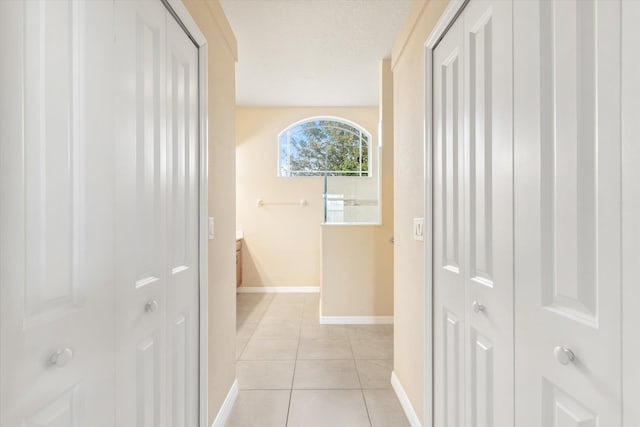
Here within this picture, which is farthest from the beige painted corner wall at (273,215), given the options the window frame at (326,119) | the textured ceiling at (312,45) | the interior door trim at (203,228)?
the interior door trim at (203,228)

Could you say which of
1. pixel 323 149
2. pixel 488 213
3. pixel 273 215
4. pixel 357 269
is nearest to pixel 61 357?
pixel 488 213

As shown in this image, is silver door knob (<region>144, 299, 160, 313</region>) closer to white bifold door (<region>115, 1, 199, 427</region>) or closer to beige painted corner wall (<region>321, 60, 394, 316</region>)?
white bifold door (<region>115, 1, 199, 427</region>)

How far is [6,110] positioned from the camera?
1.95 ft

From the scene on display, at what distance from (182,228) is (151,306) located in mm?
371

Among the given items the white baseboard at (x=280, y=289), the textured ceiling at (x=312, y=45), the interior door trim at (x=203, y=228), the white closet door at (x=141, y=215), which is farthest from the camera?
the white baseboard at (x=280, y=289)

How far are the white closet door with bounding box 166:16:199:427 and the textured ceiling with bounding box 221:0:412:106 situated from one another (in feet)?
4.25

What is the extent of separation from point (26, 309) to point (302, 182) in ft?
14.6

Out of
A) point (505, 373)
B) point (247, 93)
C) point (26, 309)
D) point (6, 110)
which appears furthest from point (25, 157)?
point (247, 93)

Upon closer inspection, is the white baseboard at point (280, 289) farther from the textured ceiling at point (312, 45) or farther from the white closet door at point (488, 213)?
the white closet door at point (488, 213)

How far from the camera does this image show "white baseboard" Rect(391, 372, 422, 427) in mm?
1760

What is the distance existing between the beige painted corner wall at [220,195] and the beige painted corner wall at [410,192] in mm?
1051

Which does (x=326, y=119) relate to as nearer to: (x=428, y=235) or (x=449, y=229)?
(x=428, y=235)

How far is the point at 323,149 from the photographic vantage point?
16.6 feet

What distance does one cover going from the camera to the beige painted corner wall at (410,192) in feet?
5.52
